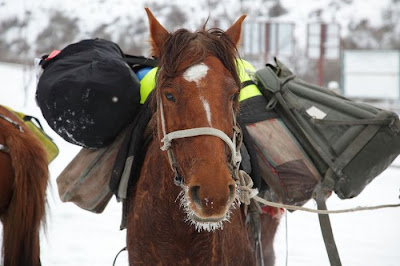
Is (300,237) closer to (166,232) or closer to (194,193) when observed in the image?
(166,232)

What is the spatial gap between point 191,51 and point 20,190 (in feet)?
7.44

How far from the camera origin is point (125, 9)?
42.4 metres

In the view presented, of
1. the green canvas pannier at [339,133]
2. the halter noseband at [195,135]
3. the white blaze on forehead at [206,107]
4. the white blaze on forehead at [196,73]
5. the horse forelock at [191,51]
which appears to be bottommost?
the green canvas pannier at [339,133]

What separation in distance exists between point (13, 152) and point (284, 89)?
1968 millimetres

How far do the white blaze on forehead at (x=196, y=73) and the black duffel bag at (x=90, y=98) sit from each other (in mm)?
833

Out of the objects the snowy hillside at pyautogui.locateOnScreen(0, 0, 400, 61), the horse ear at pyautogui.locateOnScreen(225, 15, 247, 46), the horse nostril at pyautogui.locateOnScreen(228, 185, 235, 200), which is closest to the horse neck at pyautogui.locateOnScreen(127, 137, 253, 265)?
the horse nostril at pyautogui.locateOnScreen(228, 185, 235, 200)

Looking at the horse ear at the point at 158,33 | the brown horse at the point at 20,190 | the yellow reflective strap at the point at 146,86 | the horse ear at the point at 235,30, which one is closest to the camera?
the horse ear at the point at 158,33

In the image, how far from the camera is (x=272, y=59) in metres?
28.1

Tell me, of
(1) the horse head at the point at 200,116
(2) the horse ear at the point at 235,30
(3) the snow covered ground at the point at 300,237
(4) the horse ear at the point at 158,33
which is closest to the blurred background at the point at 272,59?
(3) the snow covered ground at the point at 300,237

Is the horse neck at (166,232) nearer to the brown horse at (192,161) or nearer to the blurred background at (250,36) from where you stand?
the brown horse at (192,161)

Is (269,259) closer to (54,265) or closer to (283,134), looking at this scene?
(283,134)

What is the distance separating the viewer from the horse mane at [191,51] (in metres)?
2.35

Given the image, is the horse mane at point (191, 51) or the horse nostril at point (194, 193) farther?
the horse mane at point (191, 51)

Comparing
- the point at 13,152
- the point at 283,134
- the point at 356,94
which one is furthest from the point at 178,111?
the point at 356,94
